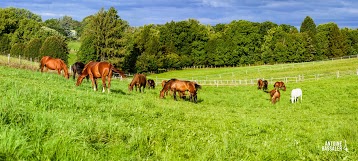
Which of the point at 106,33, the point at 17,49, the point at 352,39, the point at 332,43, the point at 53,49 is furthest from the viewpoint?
the point at 352,39

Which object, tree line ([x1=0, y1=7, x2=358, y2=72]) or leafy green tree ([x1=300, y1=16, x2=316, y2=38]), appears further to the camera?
leafy green tree ([x1=300, y1=16, x2=316, y2=38])

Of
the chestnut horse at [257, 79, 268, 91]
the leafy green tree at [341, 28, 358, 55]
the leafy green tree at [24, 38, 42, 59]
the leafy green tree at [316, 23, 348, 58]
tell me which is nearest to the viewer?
the chestnut horse at [257, 79, 268, 91]

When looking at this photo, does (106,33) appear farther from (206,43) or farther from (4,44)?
(206,43)

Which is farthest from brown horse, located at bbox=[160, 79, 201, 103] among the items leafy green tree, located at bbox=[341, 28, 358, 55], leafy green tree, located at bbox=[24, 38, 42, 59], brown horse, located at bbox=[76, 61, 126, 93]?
leafy green tree, located at bbox=[341, 28, 358, 55]

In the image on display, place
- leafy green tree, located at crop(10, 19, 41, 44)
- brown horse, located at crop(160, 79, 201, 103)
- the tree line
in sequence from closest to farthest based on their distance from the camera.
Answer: brown horse, located at crop(160, 79, 201, 103) < the tree line < leafy green tree, located at crop(10, 19, 41, 44)

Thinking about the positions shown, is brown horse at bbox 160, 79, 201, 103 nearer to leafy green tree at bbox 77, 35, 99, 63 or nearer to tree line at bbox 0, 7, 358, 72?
leafy green tree at bbox 77, 35, 99, 63

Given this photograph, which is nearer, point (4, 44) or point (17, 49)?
point (17, 49)

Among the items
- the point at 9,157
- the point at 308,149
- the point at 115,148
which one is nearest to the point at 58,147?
the point at 9,157

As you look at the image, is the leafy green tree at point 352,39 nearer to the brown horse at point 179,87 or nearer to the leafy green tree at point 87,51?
the leafy green tree at point 87,51

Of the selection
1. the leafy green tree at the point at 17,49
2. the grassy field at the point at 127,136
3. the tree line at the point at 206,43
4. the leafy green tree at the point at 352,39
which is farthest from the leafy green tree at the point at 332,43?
the grassy field at the point at 127,136

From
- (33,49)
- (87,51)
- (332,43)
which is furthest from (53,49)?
(332,43)

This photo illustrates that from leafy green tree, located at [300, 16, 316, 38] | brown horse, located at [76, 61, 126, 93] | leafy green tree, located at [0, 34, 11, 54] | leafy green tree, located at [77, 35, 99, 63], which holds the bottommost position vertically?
brown horse, located at [76, 61, 126, 93]

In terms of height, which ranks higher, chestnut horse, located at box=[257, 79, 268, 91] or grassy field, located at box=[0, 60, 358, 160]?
grassy field, located at box=[0, 60, 358, 160]

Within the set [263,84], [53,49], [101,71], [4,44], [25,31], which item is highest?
[25,31]
